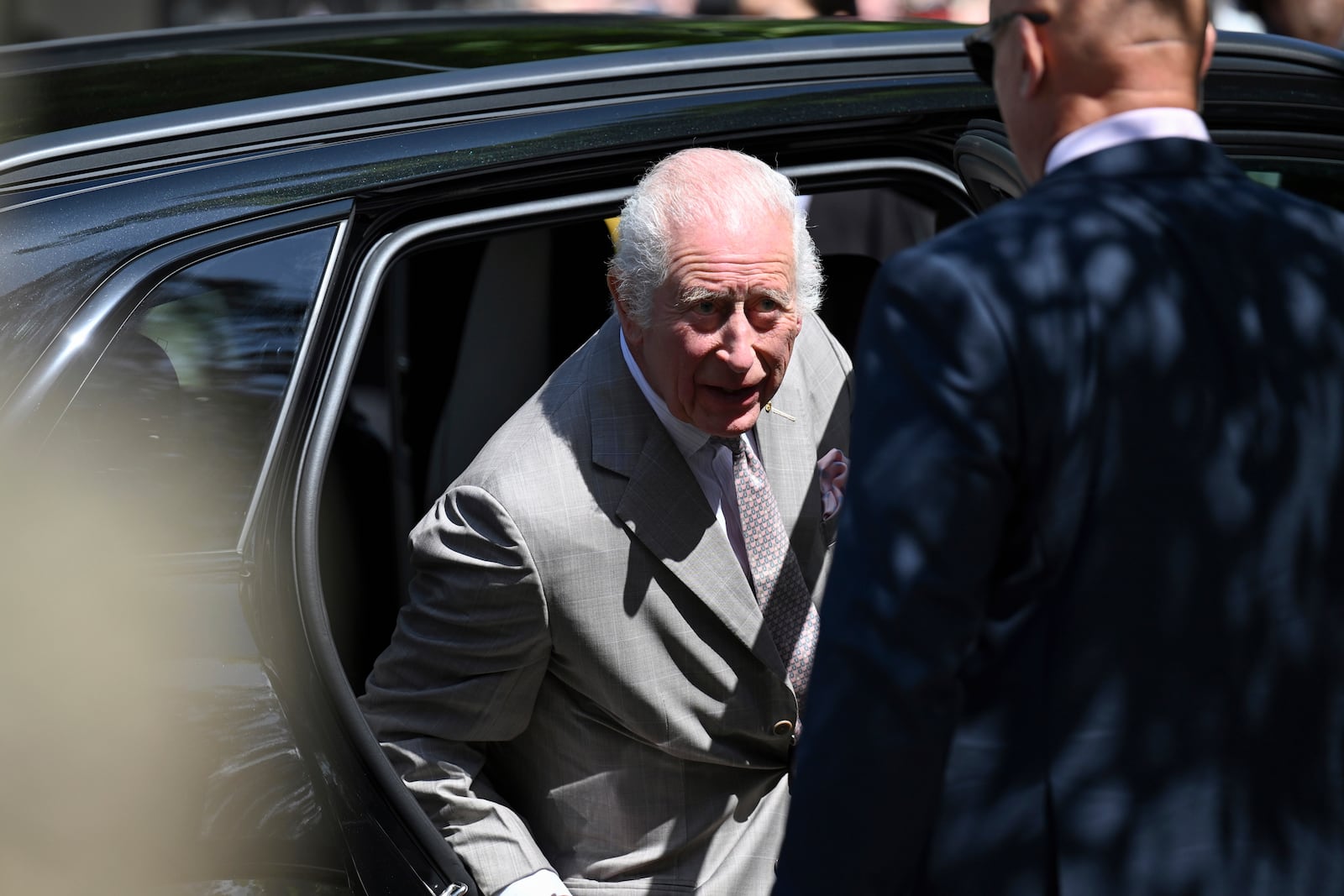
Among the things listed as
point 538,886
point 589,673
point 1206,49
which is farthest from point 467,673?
point 1206,49

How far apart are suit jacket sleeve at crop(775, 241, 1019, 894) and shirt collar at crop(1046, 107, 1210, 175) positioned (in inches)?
7.4

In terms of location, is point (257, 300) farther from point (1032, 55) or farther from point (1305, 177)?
point (1305, 177)

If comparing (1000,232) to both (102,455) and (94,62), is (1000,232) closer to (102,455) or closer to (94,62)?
(102,455)

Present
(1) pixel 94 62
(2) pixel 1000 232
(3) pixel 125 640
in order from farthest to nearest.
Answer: (1) pixel 94 62 < (3) pixel 125 640 < (2) pixel 1000 232

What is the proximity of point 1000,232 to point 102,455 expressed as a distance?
1029mm

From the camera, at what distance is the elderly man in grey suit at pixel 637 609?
2.12 meters

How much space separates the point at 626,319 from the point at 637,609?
0.48 metres

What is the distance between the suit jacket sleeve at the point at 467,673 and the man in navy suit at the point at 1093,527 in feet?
2.96

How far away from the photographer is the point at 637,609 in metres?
2.16

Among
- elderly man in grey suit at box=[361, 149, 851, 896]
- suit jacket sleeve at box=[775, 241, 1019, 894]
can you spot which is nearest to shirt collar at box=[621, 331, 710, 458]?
elderly man in grey suit at box=[361, 149, 851, 896]

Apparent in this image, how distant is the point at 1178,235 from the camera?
4.10 feet

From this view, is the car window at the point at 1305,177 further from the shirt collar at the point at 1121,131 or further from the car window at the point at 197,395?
the car window at the point at 197,395

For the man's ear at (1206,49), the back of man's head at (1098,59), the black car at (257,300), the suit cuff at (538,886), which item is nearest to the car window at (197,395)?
the black car at (257,300)

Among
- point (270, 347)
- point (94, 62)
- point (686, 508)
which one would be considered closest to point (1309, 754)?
point (686, 508)
